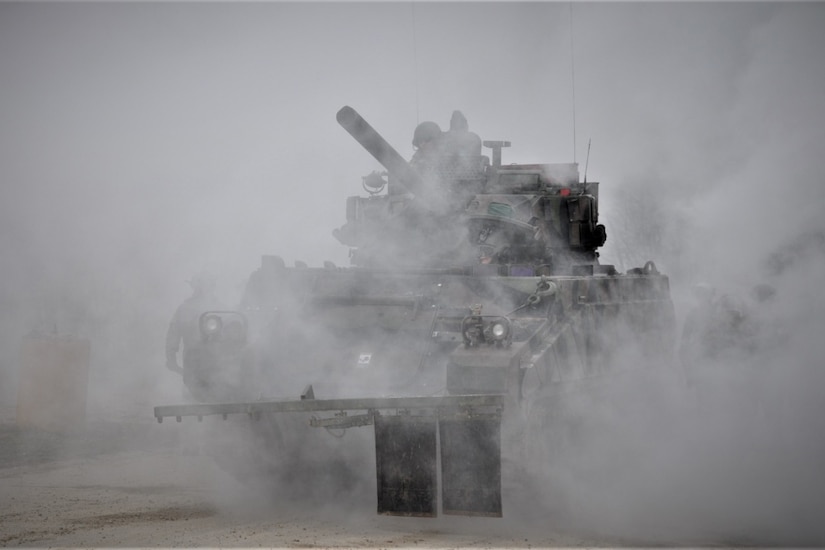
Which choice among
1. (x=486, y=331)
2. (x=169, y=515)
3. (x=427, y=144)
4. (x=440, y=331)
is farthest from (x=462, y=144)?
(x=169, y=515)

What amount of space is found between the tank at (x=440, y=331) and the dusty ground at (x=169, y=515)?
328mm

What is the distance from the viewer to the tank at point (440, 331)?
21.8ft

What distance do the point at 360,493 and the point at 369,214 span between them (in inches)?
176

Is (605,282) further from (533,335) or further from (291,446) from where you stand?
(291,446)

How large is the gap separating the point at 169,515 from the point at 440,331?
2.72m

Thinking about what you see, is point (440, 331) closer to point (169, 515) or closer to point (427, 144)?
point (169, 515)

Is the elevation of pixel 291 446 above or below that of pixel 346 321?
below

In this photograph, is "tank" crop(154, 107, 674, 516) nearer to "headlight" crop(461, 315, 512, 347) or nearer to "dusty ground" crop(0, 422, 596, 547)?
"headlight" crop(461, 315, 512, 347)

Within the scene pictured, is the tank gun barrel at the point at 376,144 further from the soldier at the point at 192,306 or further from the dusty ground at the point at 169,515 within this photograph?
the dusty ground at the point at 169,515

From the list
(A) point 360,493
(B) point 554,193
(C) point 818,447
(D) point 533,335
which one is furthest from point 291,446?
(C) point 818,447

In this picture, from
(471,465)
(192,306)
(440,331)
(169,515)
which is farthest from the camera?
(192,306)

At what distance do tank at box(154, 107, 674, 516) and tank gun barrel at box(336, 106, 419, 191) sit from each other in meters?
0.02

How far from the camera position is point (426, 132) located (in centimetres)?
1170

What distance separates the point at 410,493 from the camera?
6.60 metres
